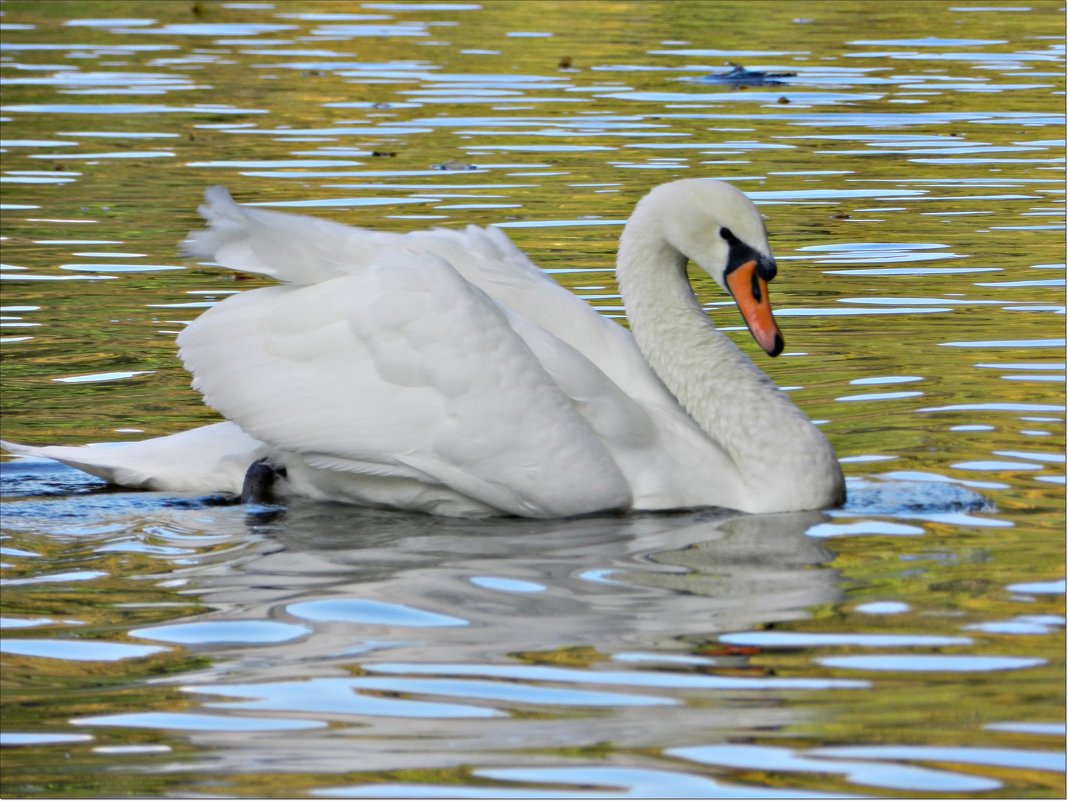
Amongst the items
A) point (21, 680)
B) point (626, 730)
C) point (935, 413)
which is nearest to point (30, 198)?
point (935, 413)

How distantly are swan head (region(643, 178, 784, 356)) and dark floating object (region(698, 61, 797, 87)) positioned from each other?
13.0m

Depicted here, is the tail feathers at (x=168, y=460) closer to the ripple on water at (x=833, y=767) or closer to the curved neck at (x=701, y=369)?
the curved neck at (x=701, y=369)

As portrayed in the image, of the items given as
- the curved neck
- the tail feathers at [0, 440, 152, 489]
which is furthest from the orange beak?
the tail feathers at [0, 440, 152, 489]

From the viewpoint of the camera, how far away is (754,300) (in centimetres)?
763

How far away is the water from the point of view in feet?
16.2

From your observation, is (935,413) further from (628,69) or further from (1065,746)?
(628,69)

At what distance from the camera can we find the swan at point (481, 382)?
7.21 metres

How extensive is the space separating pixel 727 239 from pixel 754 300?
0.83ft

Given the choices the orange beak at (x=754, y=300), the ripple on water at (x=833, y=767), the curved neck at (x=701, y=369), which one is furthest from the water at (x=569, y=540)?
the orange beak at (x=754, y=300)

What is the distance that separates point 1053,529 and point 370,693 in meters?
2.71

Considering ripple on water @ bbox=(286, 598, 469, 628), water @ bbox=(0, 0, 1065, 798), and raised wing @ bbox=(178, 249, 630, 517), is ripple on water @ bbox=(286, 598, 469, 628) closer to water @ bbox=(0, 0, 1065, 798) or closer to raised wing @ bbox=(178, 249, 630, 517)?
water @ bbox=(0, 0, 1065, 798)

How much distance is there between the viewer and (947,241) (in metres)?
12.7

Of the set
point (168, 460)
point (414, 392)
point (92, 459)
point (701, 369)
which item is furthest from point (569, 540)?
point (92, 459)

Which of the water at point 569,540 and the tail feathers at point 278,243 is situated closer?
the water at point 569,540
